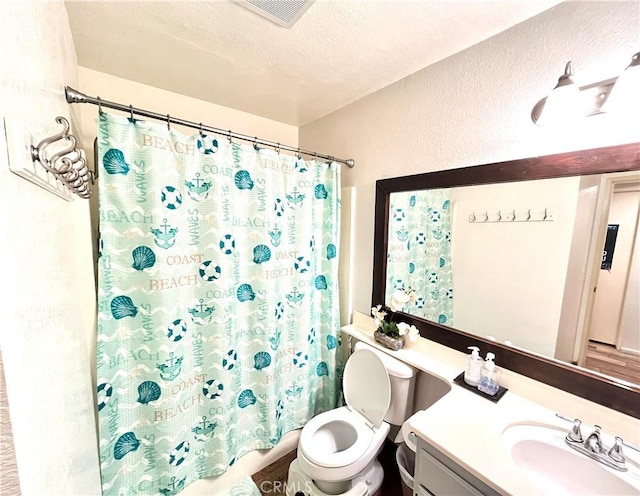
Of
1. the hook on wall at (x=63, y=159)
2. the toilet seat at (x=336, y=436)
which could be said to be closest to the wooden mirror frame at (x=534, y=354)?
the toilet seat at (x=336, y=436)

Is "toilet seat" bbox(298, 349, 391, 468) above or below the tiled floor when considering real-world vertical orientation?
above

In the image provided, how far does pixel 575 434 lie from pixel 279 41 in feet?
6.67

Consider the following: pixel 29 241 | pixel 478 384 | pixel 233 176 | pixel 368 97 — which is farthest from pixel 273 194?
pixel 478 384

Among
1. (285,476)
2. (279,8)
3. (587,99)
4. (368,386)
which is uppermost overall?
(279,8)

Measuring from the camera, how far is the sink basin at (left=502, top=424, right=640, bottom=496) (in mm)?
779

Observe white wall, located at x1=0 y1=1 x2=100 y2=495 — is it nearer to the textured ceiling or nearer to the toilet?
the textured ceiling

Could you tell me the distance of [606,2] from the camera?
882 millimetres

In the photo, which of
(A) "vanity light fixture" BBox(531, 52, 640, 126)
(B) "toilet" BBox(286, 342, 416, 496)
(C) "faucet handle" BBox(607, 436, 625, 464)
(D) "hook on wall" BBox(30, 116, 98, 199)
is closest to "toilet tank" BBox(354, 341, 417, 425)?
(B) "toilet" BBox(286, 342, 416, 496)

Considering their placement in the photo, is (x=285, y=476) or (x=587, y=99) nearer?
(x=587, y=99)

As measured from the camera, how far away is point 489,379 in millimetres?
1112

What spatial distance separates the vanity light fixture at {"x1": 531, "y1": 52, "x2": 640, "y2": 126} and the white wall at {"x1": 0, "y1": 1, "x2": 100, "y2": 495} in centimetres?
153

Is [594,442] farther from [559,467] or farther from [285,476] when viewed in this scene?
[285,476]

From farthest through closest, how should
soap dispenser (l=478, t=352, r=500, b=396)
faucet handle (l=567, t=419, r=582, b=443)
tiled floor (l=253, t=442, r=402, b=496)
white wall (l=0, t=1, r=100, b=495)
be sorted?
1. tiled floor (l=253, t=442, r=402, b=496)
2. soap dispenser (l=478, t=352, r=500, b=396)
3. faucet handle (l=567, t=419, r=582, b=443)
4. white wall (l=0, t=1, r=100, b=495)

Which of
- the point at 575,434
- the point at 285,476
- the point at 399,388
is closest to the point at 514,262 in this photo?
the point at 575,434
